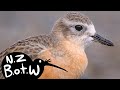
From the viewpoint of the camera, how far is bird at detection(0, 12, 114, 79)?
721cm

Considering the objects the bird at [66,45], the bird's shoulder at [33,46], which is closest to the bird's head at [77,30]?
the bird at [66,45]

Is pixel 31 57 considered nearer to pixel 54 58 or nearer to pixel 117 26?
pixel 54 58

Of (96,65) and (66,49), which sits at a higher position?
(66,49)

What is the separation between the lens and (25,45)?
288 inches

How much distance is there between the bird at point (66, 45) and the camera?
7.21 metres

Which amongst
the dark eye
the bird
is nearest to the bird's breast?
the bird

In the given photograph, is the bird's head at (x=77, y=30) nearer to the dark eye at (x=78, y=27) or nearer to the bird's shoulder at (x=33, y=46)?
the dark eye at (x=78, y=27)

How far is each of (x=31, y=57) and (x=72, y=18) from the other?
0.62m

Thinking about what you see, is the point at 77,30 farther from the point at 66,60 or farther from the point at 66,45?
the point at 66,60

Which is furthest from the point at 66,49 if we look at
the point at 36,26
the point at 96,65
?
the point at 36,26

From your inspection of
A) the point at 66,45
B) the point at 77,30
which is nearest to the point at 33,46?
the point at 66,45

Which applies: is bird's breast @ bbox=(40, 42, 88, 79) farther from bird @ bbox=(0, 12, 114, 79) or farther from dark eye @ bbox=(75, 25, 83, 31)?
dark eye @ bbox=(75, 25, 83, 31)
